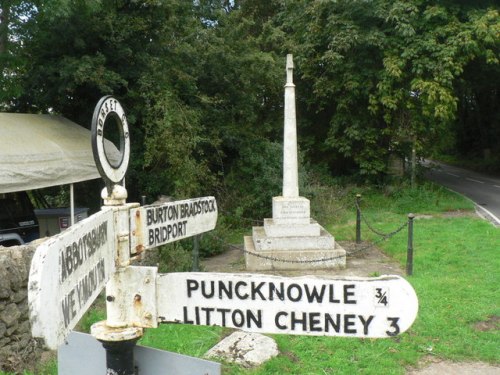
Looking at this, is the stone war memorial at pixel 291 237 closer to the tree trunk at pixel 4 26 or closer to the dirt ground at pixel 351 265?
the dirt ground at pixel 351 265

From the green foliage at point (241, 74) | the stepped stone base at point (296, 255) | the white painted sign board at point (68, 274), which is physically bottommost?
the stepped stone base at point (296, 255)

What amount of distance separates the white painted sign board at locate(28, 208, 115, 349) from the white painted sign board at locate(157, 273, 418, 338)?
28cm

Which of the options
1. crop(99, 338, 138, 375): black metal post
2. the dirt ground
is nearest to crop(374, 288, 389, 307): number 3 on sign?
crop(99, 338, 138, 375): black metal post

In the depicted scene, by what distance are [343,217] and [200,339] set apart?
9781 millimetres

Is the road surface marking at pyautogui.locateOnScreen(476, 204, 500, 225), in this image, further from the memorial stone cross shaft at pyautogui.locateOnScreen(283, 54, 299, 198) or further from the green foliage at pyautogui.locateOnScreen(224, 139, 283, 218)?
the memorial stone cross shaft at pyautogui.locateOnScreen(283, 54, 299, 198)

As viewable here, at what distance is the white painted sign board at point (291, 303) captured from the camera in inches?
69.4

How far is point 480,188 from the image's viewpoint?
2280 centimetres

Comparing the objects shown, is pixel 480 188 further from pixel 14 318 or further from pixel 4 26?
pixel 14 318

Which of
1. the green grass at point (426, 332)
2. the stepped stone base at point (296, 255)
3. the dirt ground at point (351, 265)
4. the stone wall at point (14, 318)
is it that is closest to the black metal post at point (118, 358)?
the green grass at point (426, 332)

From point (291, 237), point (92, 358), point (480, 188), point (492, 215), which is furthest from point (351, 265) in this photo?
point (480, 188)

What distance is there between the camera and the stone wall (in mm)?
4668

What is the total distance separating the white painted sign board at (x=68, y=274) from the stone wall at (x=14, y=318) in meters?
3.44

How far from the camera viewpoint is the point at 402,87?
1775cm

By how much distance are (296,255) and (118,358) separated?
324 inches
